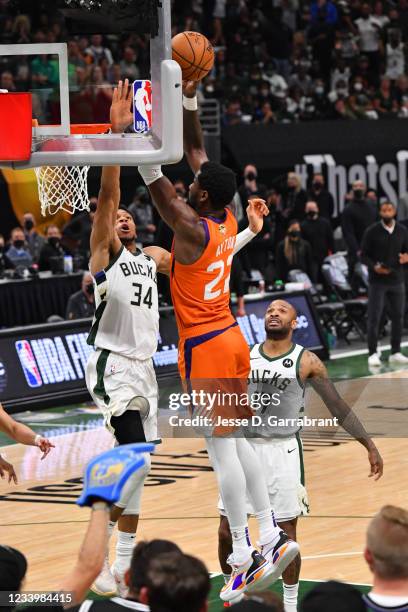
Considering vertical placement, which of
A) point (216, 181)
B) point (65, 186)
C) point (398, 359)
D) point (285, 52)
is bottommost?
point (398, 359)

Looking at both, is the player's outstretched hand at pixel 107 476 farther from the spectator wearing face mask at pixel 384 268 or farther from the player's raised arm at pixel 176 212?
the spectator wearing face mask at pixel 384 268

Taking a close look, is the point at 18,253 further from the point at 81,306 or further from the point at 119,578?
the point at 119,578

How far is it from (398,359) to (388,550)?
41.7 feet

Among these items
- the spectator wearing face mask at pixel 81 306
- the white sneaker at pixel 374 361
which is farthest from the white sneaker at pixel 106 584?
the white sneaker at pixel 374 361

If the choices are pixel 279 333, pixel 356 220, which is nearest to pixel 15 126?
pixel 279 333

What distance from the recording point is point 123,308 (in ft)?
26.4

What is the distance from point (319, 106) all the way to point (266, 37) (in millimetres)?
1898

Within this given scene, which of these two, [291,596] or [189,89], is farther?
[189,89]

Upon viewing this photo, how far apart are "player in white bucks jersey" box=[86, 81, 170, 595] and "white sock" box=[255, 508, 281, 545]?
99 cm

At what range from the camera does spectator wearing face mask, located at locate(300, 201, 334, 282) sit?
1947 cm

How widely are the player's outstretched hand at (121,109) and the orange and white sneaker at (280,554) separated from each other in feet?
8.05

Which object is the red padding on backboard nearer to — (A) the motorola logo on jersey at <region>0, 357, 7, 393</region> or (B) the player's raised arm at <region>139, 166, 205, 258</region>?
(B) the player's raised arm at <region>139, 166, 205, 258</region>

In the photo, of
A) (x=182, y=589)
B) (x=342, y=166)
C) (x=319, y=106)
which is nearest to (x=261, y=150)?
(x=342, y=166)

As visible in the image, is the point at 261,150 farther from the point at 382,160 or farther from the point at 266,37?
the point at 266,37
